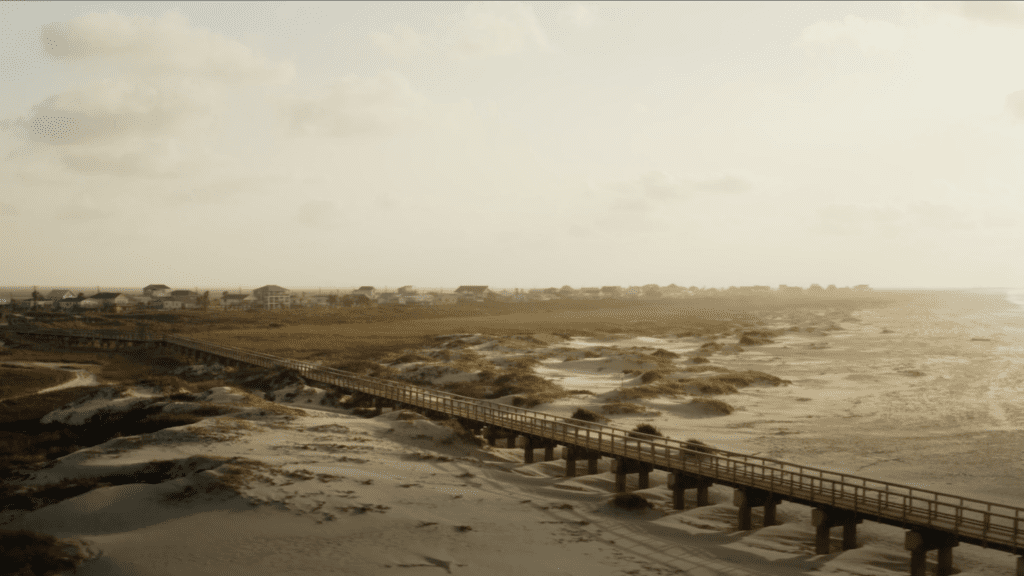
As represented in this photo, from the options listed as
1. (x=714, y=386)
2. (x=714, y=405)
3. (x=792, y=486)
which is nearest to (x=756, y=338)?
(x=714, y=386)

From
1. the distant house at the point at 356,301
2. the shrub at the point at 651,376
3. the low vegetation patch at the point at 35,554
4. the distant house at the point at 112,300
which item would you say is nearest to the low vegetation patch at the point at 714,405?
the shrub at the point at 651,376

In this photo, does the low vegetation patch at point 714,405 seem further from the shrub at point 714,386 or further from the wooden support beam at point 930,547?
the wooden support beam at point 930,547

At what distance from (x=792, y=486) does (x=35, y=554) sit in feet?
67.9

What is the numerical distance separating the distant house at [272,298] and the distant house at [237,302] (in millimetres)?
1607

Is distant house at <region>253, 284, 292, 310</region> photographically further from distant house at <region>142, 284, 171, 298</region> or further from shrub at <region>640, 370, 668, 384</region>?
shrub at <region>640, 370, 668, 384</region>

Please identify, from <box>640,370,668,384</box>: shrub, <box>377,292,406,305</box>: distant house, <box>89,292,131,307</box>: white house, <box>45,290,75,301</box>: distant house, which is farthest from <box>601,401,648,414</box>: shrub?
<box>45,290,75,301</box>: distant house

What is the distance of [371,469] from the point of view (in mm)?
25234

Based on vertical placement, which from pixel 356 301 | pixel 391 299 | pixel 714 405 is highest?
pixel 391 299

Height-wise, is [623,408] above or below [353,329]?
below

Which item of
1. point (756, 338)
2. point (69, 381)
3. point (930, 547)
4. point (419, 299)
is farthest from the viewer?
point (419, 299)

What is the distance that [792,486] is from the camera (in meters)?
20.8

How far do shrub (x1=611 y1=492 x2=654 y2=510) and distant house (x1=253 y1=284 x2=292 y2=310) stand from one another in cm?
14578

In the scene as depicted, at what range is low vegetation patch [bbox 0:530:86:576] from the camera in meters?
15.6

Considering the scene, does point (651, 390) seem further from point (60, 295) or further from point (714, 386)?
point (60, 295)
